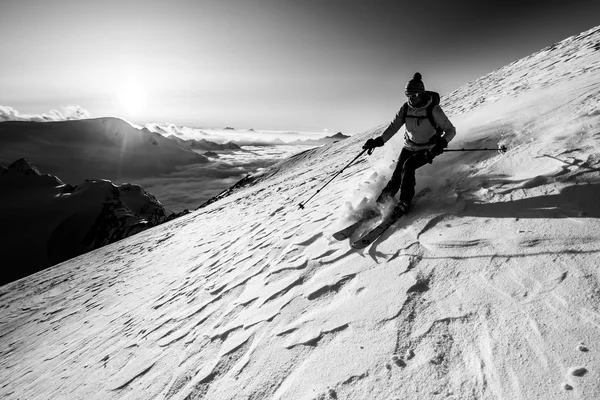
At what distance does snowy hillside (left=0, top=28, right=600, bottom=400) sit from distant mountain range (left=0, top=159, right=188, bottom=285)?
56.1 metres

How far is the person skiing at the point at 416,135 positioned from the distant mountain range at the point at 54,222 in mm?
58704

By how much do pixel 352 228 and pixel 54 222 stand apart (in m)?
92.3

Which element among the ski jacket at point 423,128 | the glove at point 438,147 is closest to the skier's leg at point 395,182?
the ski jacket at point 423,128

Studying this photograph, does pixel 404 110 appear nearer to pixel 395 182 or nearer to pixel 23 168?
pixel 395 182

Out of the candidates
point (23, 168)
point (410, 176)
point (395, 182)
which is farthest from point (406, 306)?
point (23, 168)

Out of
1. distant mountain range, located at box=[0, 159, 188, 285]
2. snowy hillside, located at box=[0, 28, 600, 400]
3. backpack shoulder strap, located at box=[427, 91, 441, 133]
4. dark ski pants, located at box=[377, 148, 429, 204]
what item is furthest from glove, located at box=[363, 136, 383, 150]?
distant mountain range, located at box=[0, 159, 188, 285]

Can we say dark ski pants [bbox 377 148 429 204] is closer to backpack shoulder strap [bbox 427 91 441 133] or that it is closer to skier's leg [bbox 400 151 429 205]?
skier's leg [bbox 400 151 429 205]

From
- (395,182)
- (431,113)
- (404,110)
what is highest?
(404,110)

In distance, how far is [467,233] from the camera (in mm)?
3664

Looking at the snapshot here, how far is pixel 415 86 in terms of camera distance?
4672 millimetres

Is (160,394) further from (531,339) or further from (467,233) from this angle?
(467,233)

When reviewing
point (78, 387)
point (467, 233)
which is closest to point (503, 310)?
point (467, 233)

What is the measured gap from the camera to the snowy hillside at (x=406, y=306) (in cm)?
220

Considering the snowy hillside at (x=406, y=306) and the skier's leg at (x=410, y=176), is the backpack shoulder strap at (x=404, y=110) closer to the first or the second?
the skier's leg at (x=410, y=176)
